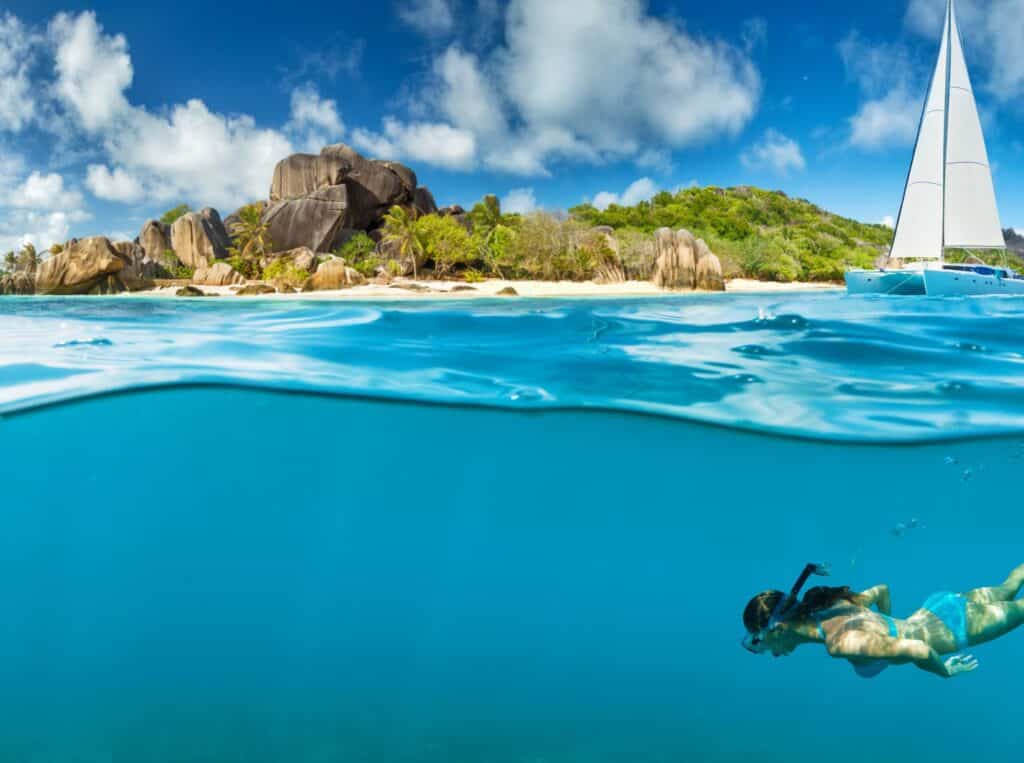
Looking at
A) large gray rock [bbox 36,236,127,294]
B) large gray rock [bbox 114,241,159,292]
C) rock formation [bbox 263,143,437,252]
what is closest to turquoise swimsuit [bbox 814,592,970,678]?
large gray rock [bbox 36,236,127,294]

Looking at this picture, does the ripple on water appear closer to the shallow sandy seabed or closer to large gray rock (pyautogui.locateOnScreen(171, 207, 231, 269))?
the shallow sandy seabed

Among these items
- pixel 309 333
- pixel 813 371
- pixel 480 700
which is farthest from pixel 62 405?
pixel 813 371

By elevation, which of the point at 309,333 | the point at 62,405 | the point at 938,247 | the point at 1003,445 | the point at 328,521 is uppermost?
the point at 938,247

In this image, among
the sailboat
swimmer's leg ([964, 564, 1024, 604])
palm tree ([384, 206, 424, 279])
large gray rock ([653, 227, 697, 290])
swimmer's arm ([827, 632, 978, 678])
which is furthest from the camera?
palm tree ([384, 206, 424, 279])

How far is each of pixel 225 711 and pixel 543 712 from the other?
4062 millimetres

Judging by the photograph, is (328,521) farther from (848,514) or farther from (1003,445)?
(1003,445)

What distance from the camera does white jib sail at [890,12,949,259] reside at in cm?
2681

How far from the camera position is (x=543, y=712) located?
349 inches

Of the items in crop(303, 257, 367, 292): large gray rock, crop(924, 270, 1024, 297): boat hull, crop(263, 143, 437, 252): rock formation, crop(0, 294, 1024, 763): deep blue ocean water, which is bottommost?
crop(0, 294, 1024, 763): deep blue ocean water

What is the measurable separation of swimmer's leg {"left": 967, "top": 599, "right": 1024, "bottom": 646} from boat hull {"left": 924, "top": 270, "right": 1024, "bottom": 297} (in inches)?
919

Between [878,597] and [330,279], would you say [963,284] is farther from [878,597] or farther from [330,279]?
[330,279]

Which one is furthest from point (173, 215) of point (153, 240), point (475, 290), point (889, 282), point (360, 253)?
point (889, 282)

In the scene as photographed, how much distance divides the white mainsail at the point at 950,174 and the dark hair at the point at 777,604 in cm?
2819

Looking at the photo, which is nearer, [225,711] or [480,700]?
[225,711]
